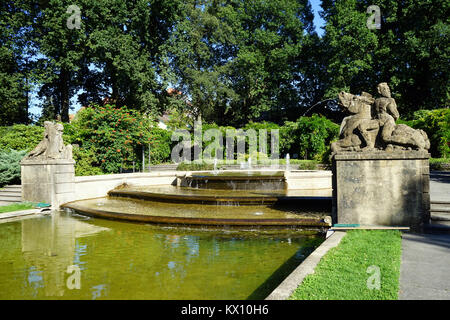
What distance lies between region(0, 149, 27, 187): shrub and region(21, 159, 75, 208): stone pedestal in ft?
7.79

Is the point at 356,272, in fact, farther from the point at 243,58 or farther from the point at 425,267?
the point at 243,58

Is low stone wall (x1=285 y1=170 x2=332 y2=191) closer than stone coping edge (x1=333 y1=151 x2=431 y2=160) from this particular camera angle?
No

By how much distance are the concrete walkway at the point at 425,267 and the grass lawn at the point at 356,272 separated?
0.10 meters

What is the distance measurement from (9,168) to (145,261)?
33.7 feet

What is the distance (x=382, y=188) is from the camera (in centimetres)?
589

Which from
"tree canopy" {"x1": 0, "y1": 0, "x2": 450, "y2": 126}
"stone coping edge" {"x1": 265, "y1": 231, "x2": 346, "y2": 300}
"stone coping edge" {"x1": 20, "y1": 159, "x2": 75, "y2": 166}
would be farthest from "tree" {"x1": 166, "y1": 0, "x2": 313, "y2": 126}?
"stone coping edge" {"x1": 265, "y1": 231, "x2": 346, "y2": 300}

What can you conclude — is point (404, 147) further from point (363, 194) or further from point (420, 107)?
point (420, 107)

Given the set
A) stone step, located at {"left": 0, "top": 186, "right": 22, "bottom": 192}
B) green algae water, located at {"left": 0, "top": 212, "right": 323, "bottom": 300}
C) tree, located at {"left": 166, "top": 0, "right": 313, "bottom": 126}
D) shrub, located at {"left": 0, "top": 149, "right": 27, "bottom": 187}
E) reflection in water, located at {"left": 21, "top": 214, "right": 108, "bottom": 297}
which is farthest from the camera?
tree, located at {"left": 166, "top": 0, "right": 313, "bottom": 126}

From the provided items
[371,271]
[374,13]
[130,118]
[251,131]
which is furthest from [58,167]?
[374,13]

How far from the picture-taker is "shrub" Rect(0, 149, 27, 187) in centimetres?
1200

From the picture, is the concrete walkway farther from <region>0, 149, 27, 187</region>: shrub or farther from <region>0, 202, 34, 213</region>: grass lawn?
<region>0, 149, 27, 187</region>: shrub

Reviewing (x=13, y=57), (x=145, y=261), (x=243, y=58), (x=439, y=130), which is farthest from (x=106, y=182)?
(x=243, y=58)

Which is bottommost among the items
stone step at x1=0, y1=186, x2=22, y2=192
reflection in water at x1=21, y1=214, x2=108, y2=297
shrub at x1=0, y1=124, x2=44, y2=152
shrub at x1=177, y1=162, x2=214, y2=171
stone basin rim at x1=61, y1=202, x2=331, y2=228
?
reflection in water at x1=21, y1=214, x2=108, y2=297

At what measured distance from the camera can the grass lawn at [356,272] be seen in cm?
290
